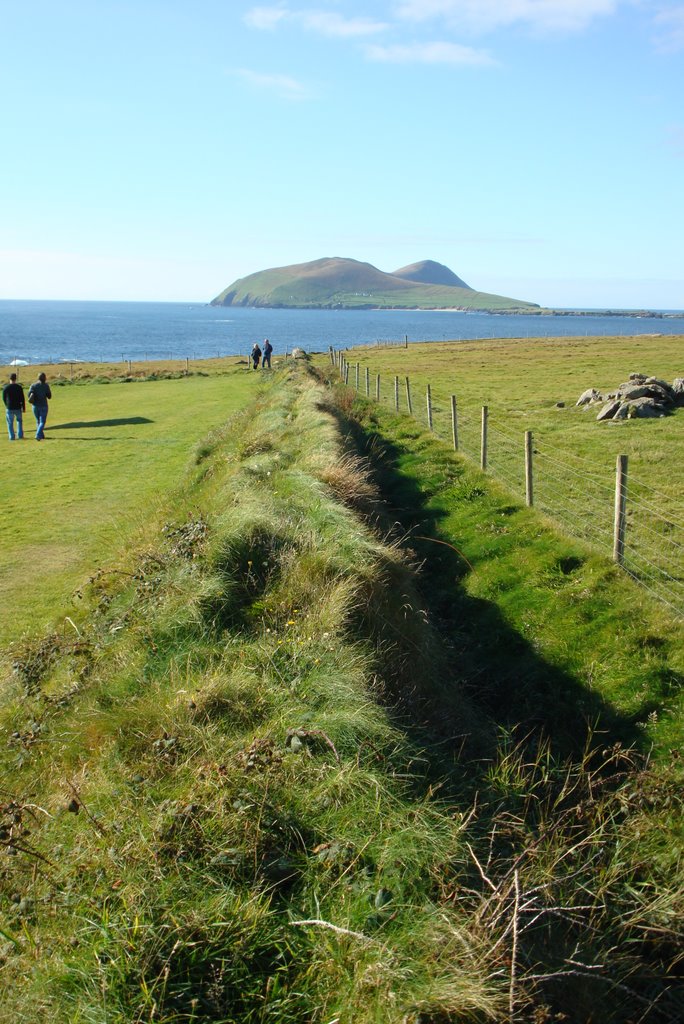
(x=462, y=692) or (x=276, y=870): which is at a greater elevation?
(x=276, y=870)

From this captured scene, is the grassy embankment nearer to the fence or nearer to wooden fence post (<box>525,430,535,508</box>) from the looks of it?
the fence

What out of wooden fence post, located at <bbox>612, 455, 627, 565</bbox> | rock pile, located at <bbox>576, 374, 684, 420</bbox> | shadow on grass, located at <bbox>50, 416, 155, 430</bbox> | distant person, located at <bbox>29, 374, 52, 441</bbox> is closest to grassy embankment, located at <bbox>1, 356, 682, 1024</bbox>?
wooden fence post, located at <bbox>612, 455, 627, 565</bbox>

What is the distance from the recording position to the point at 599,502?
1406cm

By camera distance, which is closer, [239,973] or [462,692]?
[239,973]

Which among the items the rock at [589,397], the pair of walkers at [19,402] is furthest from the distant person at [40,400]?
the rock at [589,397]

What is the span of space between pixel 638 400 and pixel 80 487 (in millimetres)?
14940

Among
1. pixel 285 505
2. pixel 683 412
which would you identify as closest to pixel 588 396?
pixel 683 412

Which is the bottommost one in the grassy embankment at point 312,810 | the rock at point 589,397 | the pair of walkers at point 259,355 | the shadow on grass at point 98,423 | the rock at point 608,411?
the grassy embankment at point 312,810

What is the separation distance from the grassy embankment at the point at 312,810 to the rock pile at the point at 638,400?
14527mm

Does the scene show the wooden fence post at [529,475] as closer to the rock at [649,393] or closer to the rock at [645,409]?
the rock at [645,409]

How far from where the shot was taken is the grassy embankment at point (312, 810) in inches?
148

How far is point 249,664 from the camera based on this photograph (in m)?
6.42

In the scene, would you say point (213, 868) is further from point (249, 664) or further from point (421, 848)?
point (249, 664)

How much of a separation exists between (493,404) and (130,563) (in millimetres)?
20868
